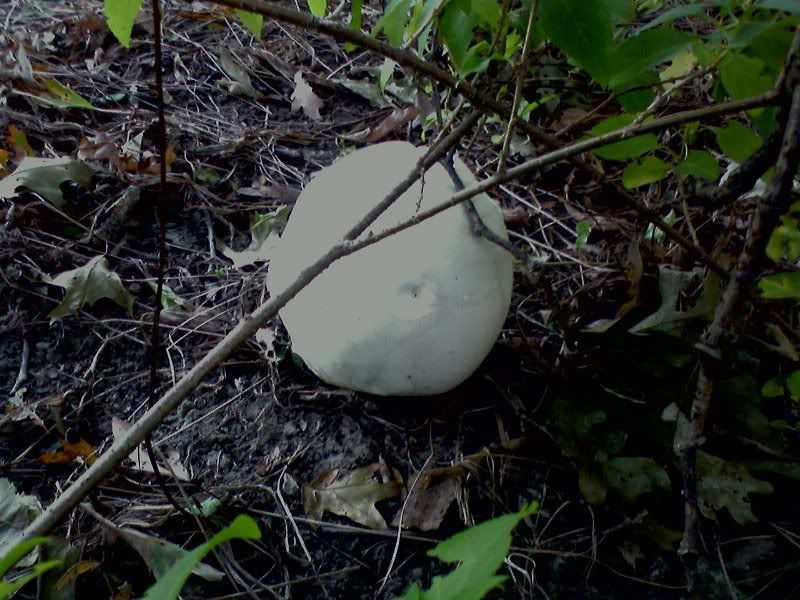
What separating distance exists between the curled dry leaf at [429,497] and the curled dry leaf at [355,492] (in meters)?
0.04

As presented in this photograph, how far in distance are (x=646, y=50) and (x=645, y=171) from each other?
388 mm

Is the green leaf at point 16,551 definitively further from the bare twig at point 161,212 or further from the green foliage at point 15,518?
the green foliage at point 15,518

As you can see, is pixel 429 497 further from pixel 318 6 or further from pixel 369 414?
pixel 318 6

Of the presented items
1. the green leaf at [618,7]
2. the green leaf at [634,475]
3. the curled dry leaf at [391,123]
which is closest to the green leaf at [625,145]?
the green leaf at [618,7]

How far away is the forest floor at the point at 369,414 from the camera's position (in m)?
1.45

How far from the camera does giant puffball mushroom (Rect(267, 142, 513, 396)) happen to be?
153 centimetres

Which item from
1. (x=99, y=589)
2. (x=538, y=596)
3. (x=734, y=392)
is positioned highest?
(x=99, y=589)

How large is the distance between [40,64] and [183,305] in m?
1.46

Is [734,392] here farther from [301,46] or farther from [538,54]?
[301,46]

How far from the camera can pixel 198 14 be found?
3246 millimetres

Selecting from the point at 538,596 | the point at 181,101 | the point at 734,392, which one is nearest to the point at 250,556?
the point at 538,596

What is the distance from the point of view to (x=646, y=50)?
3.14 ft

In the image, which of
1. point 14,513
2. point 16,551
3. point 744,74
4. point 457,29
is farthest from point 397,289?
point 16,551

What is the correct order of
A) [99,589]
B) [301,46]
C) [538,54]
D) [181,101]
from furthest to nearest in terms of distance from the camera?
[301,46], [181,101], [538,54], [99,589]
